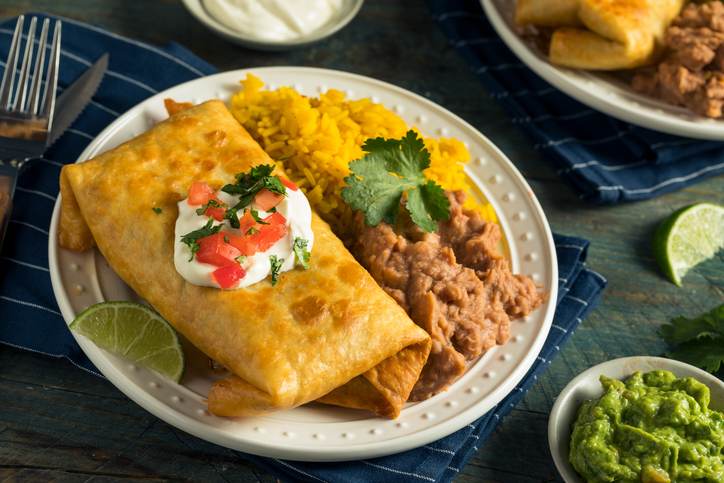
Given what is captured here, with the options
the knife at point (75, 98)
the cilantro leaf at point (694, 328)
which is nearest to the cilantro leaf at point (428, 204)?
the cilantro leaf at point (694, 328)

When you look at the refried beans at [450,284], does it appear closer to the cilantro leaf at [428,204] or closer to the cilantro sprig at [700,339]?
the cilantro leaf at [428,204]

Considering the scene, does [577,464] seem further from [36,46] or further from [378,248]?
[36,46]

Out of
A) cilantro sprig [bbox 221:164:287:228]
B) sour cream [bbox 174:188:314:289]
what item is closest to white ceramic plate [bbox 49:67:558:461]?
sour cream [bbox 174:188:314:289]

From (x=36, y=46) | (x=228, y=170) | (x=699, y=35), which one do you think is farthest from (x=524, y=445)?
(x=36, y=46)

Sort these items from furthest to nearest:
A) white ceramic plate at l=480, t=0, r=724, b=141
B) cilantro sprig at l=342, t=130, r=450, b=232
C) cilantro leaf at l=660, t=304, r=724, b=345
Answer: white ceramic plate at l=480, t=0, r=724, b=141 < cilantro leaf at l=660, t=304, r=724, b=345 < cilantro sprig at l=342, t=130, r=450, b=232

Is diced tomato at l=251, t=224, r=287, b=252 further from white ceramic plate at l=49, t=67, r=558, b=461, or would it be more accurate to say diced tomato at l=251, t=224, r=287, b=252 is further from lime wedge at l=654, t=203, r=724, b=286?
lime wedge at l=654, t=203, r=724, b=286

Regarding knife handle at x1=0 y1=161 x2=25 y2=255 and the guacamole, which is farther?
knife handle at x1=0 y1=161 x2=25 y2=255
